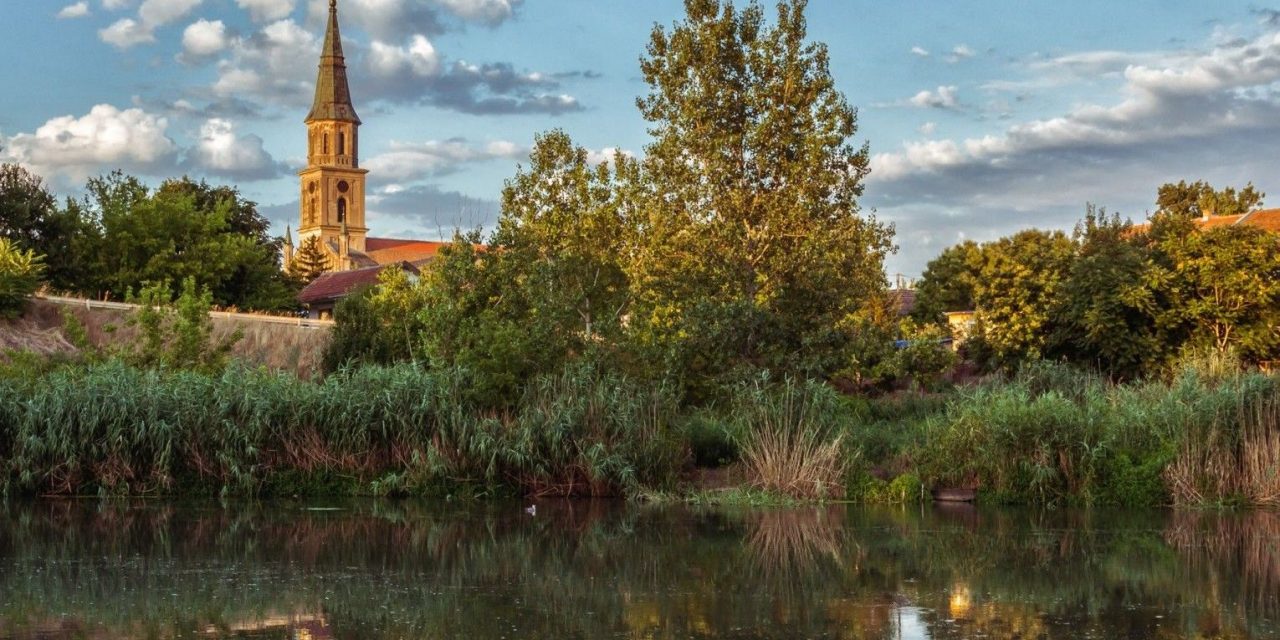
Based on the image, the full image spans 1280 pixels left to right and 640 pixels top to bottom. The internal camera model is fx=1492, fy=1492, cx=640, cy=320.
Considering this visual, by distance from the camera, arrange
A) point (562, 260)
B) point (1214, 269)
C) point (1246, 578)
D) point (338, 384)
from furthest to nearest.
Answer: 1. point (1214, 269)
2. point (562, 260)
3. point (338, 384)
4. point (1246, 578)

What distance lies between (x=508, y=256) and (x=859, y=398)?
23.9ft

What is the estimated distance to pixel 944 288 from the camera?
58281 millimetres

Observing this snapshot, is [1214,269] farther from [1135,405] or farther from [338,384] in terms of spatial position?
[338,384]

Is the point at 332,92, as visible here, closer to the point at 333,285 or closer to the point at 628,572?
the point at 333,285

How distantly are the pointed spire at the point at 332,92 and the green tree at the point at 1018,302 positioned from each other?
122 metres

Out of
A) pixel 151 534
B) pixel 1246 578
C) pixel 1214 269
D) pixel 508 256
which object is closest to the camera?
pixel 1246 578

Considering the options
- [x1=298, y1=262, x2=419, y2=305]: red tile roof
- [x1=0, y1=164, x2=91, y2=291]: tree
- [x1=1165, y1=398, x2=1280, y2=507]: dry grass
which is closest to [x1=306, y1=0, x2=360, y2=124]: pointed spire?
[x1=298, y1=262, x2=419, y2=305]: red tile roof

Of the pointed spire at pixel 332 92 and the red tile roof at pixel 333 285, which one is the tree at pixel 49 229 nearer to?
the red tile roof at pixel 333 285

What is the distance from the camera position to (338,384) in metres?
22.0

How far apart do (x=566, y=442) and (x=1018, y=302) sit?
17.6 meters

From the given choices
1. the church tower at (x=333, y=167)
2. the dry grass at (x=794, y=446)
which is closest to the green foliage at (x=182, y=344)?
the dry grass at (x=794, y=446)

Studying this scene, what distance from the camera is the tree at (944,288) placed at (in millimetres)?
53750

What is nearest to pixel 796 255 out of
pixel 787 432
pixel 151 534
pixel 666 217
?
pixel 666 217

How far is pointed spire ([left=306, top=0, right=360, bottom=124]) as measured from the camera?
151250 millimetres
